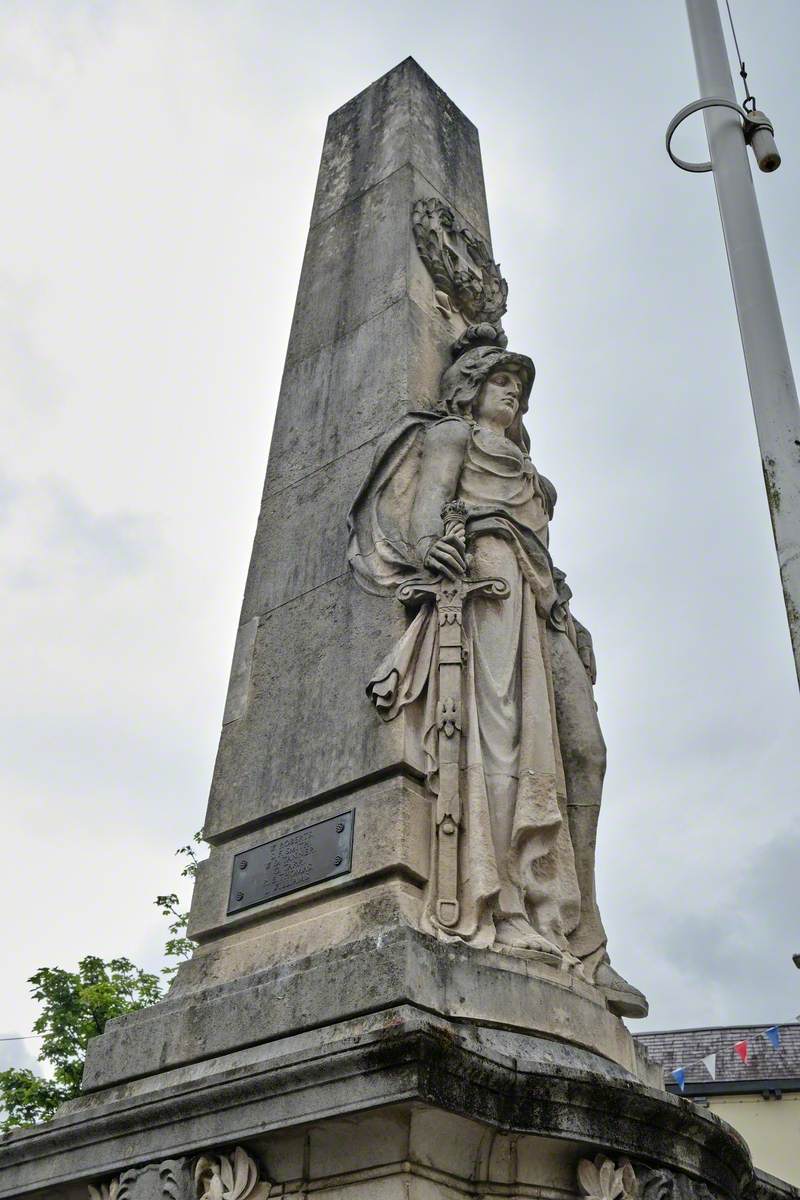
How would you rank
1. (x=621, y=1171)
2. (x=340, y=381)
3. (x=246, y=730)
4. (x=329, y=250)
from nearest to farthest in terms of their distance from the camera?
1. (x=621, y=1171)
2. (x=246, y=730)
3. (x=340, y=381)
4. (x=329, y=250)

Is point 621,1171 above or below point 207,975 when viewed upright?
below

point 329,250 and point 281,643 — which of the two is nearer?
point 281,643

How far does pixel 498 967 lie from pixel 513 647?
6.90 feet

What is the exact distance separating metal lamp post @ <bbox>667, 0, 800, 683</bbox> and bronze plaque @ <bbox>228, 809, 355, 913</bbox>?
3041 millimetres

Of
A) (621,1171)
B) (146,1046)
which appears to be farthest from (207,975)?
(621,1171)

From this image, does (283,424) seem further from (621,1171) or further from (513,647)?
(621,1171)

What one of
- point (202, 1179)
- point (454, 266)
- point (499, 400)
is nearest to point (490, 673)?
point (499, 400)

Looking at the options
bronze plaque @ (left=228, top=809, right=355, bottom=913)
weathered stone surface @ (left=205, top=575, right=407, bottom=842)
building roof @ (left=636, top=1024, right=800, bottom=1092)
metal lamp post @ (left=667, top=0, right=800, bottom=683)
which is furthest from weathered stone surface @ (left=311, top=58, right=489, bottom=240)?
building roof @ (left=636, top=1024, right=800, bottom=1092)

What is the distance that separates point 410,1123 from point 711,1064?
25.6 meters

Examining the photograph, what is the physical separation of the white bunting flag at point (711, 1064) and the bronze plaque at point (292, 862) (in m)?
23.5

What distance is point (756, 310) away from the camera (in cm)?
663

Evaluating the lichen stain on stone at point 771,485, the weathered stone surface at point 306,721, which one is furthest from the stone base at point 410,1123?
the lichen stain on stone at point 771,485

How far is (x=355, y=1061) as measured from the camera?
5574 millimetres

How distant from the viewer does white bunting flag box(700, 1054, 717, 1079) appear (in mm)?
28312
